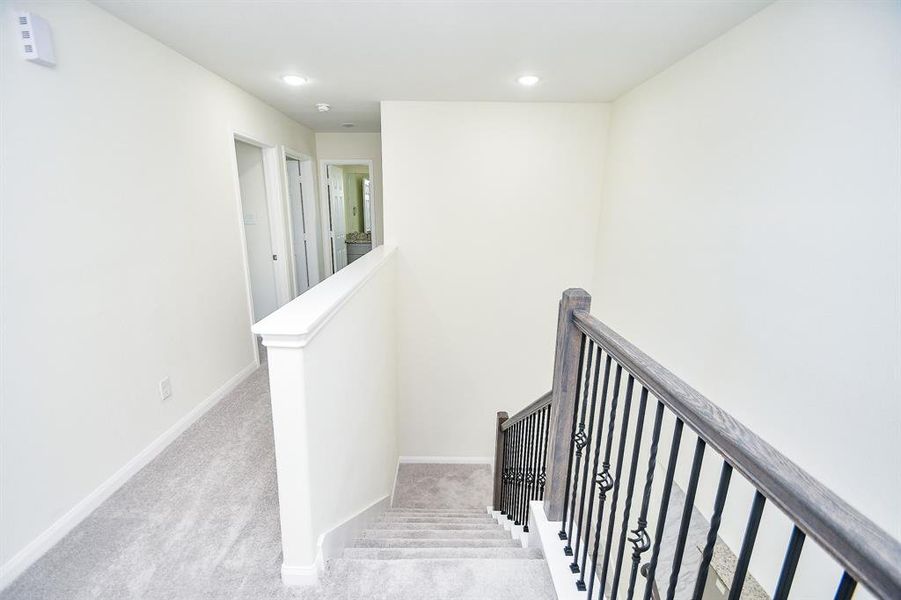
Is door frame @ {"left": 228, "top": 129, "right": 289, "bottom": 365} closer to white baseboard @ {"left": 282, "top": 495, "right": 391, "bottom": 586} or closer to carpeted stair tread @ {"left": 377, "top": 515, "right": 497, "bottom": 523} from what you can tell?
carpeted stair tread @ {"left": 377, "top": 515, "right": 497, "bottom": 523}

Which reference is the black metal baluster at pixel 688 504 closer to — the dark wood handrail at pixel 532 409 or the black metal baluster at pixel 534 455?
the dark wood handrail at pixel 532 409

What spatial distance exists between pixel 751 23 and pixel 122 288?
3.42 m

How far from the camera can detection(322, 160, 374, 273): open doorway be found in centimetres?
551

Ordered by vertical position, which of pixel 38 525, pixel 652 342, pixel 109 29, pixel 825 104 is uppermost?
pixel 109 29

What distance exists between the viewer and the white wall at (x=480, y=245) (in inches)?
144

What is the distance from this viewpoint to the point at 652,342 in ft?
9.34

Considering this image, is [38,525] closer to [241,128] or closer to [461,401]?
[241,128]

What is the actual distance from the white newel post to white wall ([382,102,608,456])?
2673mm

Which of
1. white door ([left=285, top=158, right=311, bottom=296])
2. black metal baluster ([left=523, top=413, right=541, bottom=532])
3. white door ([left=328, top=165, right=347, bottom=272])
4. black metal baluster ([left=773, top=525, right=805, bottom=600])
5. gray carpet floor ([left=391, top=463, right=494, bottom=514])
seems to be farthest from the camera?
white door ([left=328, top=165, right=347, bottom=272])

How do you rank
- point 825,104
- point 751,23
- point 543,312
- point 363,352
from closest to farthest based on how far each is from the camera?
→ point 825,104
point 751,23
point 363,352
point 543,312

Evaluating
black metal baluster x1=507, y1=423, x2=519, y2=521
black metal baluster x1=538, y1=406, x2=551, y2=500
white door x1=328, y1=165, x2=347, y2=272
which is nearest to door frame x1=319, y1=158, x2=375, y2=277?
white door x1=328, y1=165, x2=347, y2=272

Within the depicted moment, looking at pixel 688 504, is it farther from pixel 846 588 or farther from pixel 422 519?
pixel 422 519

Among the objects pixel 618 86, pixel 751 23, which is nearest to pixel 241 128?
pixel 618 86

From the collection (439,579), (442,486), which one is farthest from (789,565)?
(442,486)
